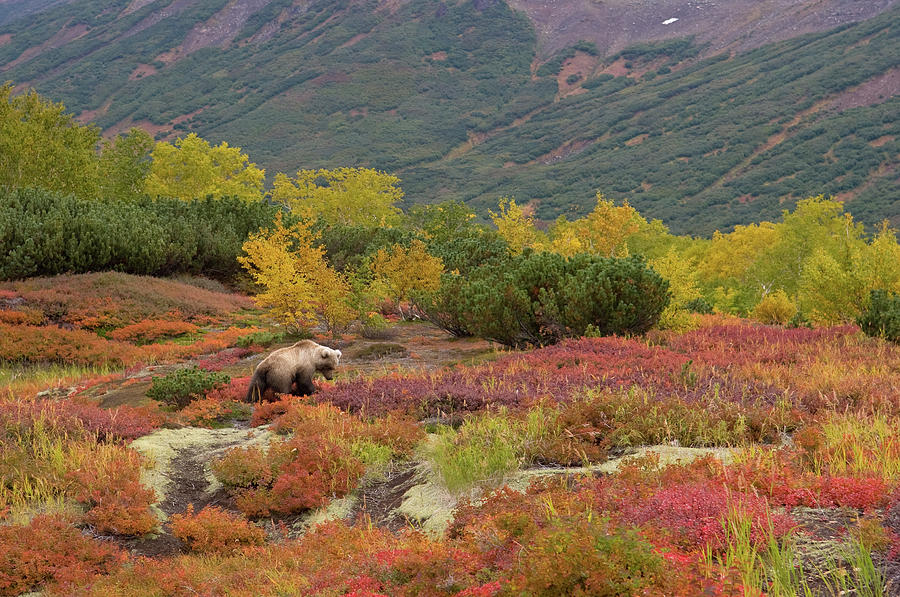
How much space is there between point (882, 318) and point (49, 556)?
1562 centimetres

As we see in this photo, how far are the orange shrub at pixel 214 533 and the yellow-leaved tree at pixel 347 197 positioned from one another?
2462 inches

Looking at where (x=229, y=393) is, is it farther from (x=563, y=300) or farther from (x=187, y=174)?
(x=187, y=174)

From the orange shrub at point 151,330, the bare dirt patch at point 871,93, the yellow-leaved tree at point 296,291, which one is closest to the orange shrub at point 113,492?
the yellow-leaved tree at point 296,291

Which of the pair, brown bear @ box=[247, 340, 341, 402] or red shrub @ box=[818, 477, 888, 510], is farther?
brown bear @ box=[247, 340, 341, 402]

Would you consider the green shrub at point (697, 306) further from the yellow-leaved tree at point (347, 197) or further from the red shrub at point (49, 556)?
the yellow-leaved tree at point (347, 197)

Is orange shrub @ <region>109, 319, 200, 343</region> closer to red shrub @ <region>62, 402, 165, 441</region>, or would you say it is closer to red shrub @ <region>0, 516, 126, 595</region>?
red shrub @ <region>62, 402, 165, 441</region>

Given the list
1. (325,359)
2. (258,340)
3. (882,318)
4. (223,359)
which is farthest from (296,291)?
(882,318)

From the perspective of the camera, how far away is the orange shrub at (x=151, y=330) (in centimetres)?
2234

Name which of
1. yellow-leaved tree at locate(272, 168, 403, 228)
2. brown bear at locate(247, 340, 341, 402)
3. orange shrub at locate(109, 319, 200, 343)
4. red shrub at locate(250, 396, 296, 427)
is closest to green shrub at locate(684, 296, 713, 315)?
brown bear at locate(247, 340, 341, 402)

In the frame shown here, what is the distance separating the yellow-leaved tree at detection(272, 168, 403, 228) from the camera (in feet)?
230

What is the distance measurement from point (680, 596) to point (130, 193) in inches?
2470

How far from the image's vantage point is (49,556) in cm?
566

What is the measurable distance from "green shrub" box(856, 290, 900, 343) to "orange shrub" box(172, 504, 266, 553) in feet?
44.5

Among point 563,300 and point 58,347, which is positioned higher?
point 58,347
